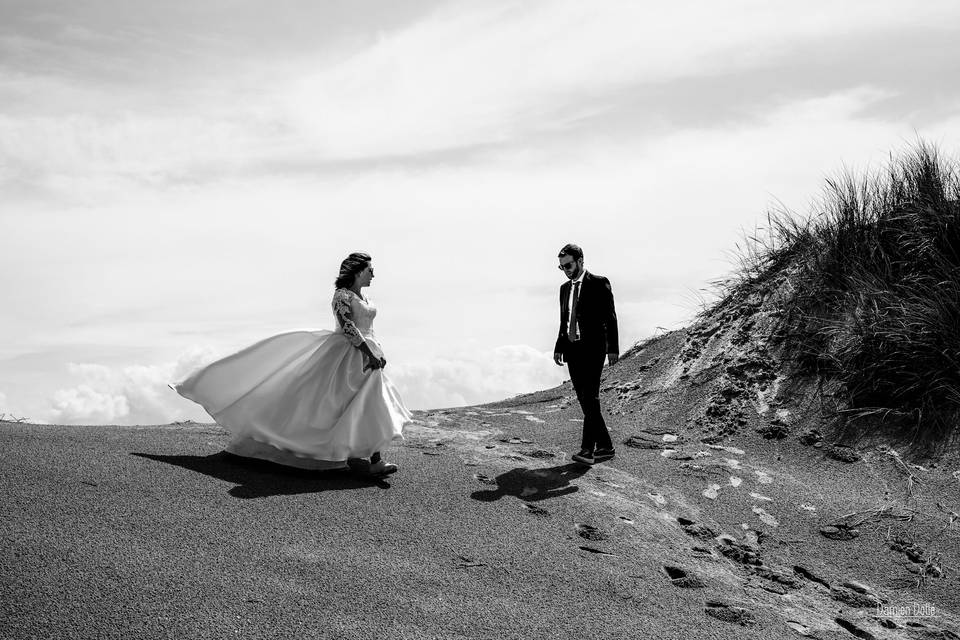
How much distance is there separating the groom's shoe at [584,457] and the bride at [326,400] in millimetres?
2069

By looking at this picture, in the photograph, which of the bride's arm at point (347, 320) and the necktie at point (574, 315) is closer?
the bride's arm at point (347, 320)

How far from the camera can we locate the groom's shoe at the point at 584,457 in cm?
847

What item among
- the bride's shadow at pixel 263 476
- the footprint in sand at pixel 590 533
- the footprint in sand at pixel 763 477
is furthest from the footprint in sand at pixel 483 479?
the footprint in sand at pixel 763 477

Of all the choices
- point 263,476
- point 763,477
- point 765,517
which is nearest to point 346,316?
point 263,476

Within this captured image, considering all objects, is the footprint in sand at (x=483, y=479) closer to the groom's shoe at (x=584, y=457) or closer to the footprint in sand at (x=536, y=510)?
the footprint in sand at (x=536, y=510)

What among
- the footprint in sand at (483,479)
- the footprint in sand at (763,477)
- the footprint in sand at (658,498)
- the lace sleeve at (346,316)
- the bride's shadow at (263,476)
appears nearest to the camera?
the bride's shadow at (263,476)

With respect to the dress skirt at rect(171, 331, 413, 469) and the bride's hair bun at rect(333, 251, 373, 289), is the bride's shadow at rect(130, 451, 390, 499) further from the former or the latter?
the bride's hair bun at rect(333, 251, 373, 289)

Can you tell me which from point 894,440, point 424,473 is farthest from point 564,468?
point 894,440

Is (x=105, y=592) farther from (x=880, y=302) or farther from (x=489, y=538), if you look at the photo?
(x=880, y=302)

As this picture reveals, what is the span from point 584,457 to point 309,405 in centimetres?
296

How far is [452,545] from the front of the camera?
19.2ft

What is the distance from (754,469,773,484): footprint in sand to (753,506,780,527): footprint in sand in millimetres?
704

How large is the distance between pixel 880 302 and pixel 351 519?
7.22 metres

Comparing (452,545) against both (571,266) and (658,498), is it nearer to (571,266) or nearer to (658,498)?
(658,498)
